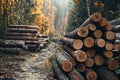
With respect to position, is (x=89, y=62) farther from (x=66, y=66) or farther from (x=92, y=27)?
(x=92, y=27)

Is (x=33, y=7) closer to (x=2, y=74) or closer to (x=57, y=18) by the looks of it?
(x=2, y=74)

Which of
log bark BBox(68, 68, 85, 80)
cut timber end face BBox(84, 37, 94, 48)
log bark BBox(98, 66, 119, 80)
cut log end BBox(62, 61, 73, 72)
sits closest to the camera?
log bark BBox(98, 66, 119, 80)

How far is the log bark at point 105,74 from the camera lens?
9047mm

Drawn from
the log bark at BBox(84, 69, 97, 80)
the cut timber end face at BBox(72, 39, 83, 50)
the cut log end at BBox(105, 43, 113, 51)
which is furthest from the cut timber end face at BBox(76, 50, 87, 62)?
the cut log end at BBox(105, 43, 113, 51)

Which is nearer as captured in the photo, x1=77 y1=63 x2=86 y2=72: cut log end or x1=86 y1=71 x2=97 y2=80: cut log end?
x1=86 y1=71 x2=97 y2=80: cut log end

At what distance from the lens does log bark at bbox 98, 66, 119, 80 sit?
356 inches

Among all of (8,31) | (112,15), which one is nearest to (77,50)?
(8,31)

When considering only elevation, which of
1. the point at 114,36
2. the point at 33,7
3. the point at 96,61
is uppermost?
the point at 33,7

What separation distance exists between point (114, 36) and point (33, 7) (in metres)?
25.5

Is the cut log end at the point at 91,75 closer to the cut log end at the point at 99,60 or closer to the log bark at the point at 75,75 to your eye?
the log bark at the point at 75,75

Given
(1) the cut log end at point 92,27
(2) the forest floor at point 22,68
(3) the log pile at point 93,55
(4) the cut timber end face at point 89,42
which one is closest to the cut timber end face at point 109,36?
(3) the log pile at point 93,55

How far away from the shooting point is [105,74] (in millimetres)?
9422

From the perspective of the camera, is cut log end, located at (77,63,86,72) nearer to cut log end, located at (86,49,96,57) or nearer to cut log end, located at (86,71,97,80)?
A: cut log end, located at (86,71,97,80)

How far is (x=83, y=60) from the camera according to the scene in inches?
383
